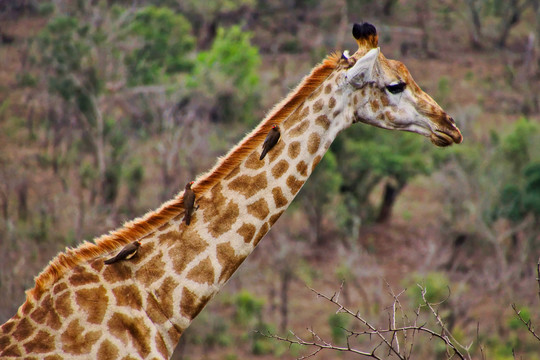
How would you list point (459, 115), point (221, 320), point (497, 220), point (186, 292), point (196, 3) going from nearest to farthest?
point (186, 292) → point (221, 320) → point (497, 220) → point (459, 115) → point (196, 3)

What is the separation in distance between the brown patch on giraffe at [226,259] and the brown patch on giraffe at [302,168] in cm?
82

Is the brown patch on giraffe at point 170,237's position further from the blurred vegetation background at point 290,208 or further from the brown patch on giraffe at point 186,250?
the blurred vegetation background at point 290,208

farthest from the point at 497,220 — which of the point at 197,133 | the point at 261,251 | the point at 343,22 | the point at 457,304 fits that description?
the point at 343,22

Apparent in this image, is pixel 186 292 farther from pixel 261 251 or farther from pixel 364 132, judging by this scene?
pixel 364 132

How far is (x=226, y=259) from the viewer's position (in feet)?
19.9

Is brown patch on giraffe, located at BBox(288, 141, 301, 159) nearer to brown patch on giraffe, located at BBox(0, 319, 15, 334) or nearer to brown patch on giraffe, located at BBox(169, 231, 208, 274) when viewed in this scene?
brown patch on giraffe, located at BBox(169, 231, 208, 274)

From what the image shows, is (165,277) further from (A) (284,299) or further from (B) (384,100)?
(A) (284,299)

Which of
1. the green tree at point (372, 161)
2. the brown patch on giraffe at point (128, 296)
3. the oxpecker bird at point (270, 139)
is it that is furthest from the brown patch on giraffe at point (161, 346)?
the green tree at point (372, 161)

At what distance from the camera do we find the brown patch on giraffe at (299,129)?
6.36 m

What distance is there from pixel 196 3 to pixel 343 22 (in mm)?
9583

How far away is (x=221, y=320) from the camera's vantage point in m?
25.0

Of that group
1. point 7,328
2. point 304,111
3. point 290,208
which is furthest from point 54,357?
point 290,208

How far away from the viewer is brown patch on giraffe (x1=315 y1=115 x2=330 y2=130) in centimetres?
638

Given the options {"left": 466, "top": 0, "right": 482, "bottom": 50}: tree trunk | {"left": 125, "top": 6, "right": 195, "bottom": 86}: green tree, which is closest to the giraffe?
{"left": 125, "top": 6, "right": 195, "bottom": 86}: green tree
